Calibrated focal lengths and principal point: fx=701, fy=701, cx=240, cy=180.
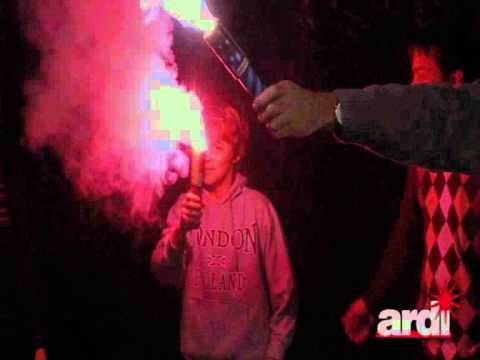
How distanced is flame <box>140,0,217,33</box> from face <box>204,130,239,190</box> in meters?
2.13

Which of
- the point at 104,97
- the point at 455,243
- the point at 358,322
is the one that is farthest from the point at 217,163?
the point at 455,243

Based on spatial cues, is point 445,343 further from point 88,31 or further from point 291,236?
point 88,31

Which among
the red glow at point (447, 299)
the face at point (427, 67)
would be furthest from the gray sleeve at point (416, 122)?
the red glow at point (447, 299)

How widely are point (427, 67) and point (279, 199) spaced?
3.58 feet

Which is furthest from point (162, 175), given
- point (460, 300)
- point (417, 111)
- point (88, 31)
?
point (417, 111)

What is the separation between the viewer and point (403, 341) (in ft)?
13.9

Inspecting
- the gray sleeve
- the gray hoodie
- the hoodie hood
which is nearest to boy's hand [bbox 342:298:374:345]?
the gray hoodie

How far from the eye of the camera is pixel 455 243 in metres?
3.36

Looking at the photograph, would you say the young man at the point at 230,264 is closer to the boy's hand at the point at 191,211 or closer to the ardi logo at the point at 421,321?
the boy's hand at the point at 191,211

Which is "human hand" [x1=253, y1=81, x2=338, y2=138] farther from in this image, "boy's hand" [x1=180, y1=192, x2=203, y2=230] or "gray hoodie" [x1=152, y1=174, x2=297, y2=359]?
"gray hoodie" [x1=152, y1=174, x2=297, y2=359]

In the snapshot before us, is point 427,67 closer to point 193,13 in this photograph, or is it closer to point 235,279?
point 235,279

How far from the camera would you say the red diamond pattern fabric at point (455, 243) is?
332 cm

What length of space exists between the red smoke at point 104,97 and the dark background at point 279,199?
0.29 feet

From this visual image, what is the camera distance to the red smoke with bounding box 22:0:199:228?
3959mm
